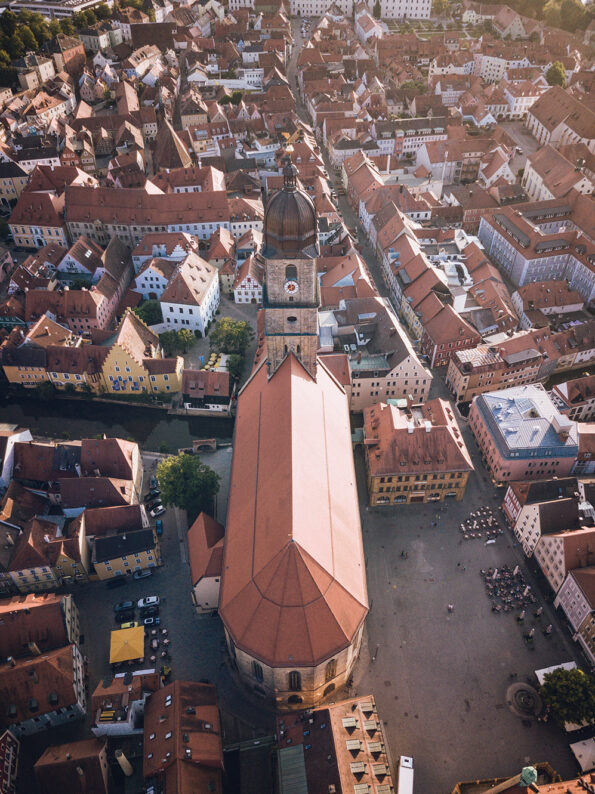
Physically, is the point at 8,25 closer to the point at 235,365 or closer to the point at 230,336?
the point at 230,336

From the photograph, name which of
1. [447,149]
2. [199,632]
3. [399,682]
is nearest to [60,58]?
[447,149]

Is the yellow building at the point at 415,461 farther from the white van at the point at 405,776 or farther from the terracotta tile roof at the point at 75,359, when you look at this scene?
the terracotta tile roof at the point at 75,359

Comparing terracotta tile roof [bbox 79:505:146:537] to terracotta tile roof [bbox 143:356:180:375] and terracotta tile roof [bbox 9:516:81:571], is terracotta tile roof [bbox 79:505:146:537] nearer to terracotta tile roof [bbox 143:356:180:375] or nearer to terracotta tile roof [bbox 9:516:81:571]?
terracotta tile roof [bbox 9:516:81:571]

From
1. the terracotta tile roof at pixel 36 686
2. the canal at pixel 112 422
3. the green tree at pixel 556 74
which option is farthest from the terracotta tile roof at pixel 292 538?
the green tree at pixel 556 74

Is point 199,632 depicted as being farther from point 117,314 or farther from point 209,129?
point 209,129

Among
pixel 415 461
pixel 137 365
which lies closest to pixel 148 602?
pixel 415 461

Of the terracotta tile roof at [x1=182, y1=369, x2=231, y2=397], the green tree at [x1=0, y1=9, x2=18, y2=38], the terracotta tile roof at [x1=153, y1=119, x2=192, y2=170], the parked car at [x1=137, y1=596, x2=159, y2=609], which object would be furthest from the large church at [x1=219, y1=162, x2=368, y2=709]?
the green tree at [x1=0, y1=9, x2=18, y2=38]
